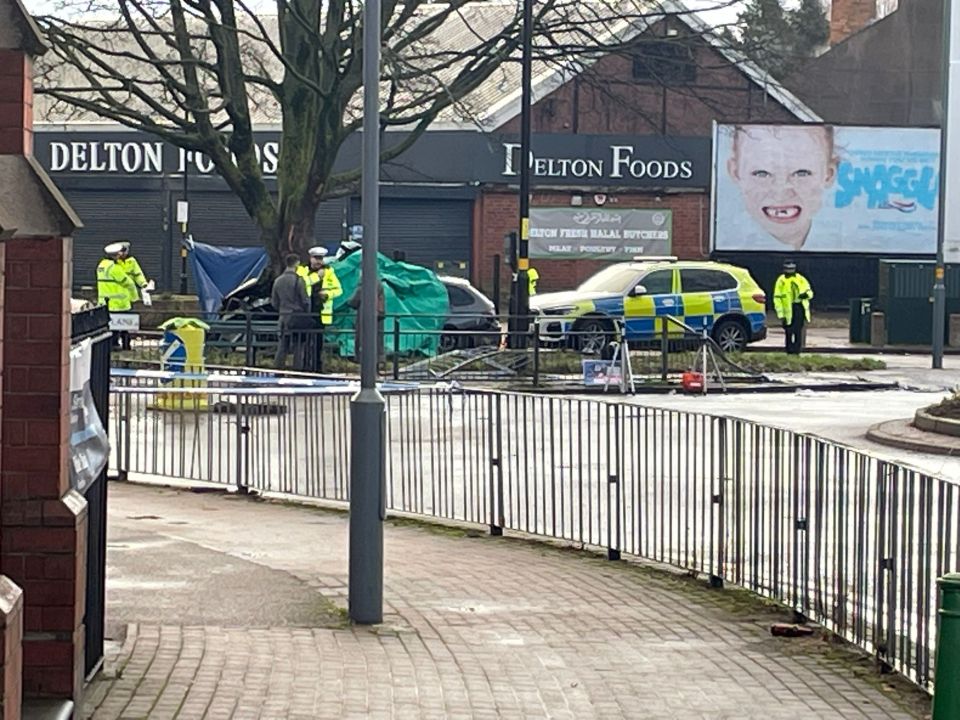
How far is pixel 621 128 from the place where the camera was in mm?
51688

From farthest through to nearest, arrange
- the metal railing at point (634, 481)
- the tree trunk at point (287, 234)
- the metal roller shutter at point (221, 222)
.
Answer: the metal roller shutter at point (221, 222) → the tree trunk at point (287, 234) → the metal railing at point (634, 481)

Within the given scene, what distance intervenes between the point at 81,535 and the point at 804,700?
3139 millimetres

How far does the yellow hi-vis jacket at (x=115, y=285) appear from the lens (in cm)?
2988

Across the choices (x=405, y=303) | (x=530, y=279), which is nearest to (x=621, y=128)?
(x=530, y=279)

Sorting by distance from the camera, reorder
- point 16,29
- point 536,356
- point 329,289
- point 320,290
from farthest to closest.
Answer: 1. point 329,289
2. point 320,290
3. point 536,356
4. point 16,29

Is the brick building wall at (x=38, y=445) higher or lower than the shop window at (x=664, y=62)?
lower

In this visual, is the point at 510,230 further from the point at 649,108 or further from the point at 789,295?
the point at 789,295

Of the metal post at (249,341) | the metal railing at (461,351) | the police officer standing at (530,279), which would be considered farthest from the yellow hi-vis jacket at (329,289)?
the police officer standing at (530,279)

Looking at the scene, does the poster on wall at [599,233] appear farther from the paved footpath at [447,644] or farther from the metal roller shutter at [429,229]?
the paved footpath at [447,644]

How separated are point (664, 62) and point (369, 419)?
2472 centimetres

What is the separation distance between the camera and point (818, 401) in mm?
24906

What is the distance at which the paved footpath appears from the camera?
7.41 meters

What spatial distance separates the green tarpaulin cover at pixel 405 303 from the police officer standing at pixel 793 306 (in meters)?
6.41

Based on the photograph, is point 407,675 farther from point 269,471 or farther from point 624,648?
point 269,471
